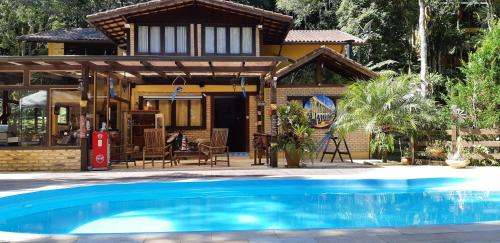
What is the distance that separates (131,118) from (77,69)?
9.84ft

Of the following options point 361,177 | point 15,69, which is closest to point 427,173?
point 361,177

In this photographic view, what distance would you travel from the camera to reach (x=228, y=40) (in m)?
15.1

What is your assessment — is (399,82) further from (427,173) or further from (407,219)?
(407,219)

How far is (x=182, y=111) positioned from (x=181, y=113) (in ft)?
0.27

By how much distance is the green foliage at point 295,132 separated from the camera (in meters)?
11.6

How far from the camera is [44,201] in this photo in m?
7.60

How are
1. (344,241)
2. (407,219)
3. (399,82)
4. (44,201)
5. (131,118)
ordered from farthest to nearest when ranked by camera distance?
(131,118) → (399,82) → (44,201) → (407,219) → (344,241)

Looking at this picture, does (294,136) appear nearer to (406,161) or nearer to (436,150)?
(406,161)

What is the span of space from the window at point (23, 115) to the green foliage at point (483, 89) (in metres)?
11.6

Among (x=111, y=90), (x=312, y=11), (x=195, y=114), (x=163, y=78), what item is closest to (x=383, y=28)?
(x=312, y=11)

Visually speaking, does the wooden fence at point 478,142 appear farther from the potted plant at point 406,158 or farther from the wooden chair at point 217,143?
the wooden chair at point 217,143

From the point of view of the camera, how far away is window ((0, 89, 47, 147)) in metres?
11.6

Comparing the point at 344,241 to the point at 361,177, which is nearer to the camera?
the point at 344,241

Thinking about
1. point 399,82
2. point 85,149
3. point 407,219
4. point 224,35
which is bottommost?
point 407,219
